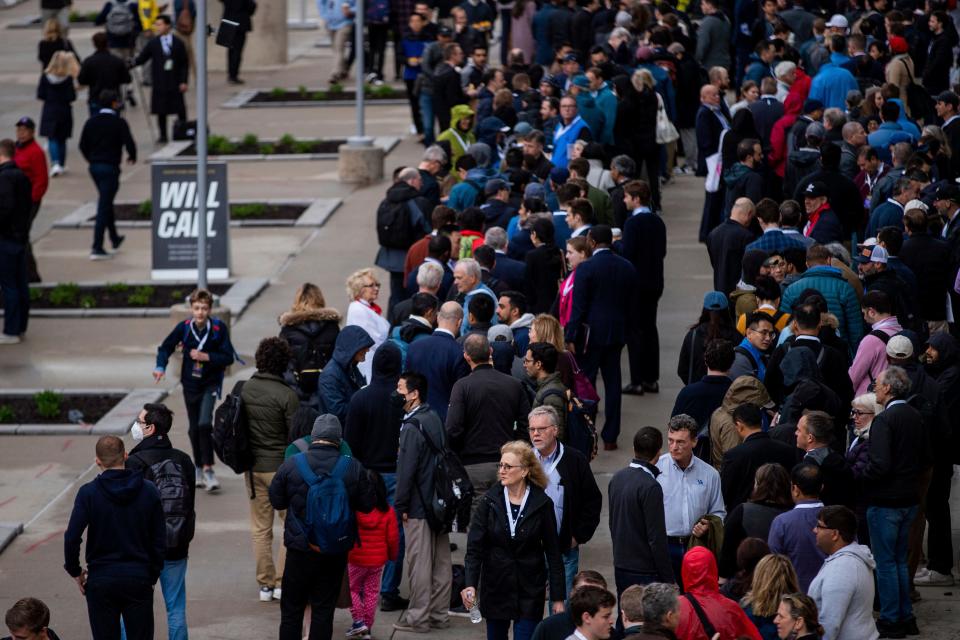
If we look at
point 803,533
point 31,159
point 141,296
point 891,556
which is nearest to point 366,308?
point 891,556

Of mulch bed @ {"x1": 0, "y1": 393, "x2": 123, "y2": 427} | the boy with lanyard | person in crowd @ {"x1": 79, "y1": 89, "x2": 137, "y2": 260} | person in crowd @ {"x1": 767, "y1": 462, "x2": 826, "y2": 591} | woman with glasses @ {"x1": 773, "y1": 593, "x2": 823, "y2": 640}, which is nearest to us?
woman with glasses @ {"x1": 773, "y1": 593, "x2": 823, "y2": 640}

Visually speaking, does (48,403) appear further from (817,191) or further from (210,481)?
(817,191)

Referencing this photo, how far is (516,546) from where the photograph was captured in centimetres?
914

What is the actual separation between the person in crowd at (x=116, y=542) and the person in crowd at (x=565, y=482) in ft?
7.34

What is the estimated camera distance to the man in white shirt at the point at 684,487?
9.51 m

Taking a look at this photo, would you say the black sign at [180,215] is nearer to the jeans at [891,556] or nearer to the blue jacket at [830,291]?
the blue jacket at [830,291]

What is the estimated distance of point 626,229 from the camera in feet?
47.9

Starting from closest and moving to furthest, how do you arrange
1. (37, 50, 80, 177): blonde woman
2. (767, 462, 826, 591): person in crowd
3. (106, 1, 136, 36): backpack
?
(767, 462, 826, 591): person in crowd, (37, 50, 80, 177): blonde woman, (106, 1, 136, 36): backpack

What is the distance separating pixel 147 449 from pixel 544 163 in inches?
317

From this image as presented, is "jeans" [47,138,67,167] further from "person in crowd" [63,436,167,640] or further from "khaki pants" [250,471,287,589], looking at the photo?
"person in crowd" [63,436,167,640]

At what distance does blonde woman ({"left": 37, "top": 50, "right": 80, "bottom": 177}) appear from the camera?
935 inches

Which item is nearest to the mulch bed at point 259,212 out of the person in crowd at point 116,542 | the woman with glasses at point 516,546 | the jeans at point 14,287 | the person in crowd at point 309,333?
the jeans at point 14,287

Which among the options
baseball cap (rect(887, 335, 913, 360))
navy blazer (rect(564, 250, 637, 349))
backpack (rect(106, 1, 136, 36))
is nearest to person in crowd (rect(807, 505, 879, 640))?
baseball cap (rect(887, 335, 913, 360))

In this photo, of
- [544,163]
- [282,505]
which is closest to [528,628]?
[282,505]
